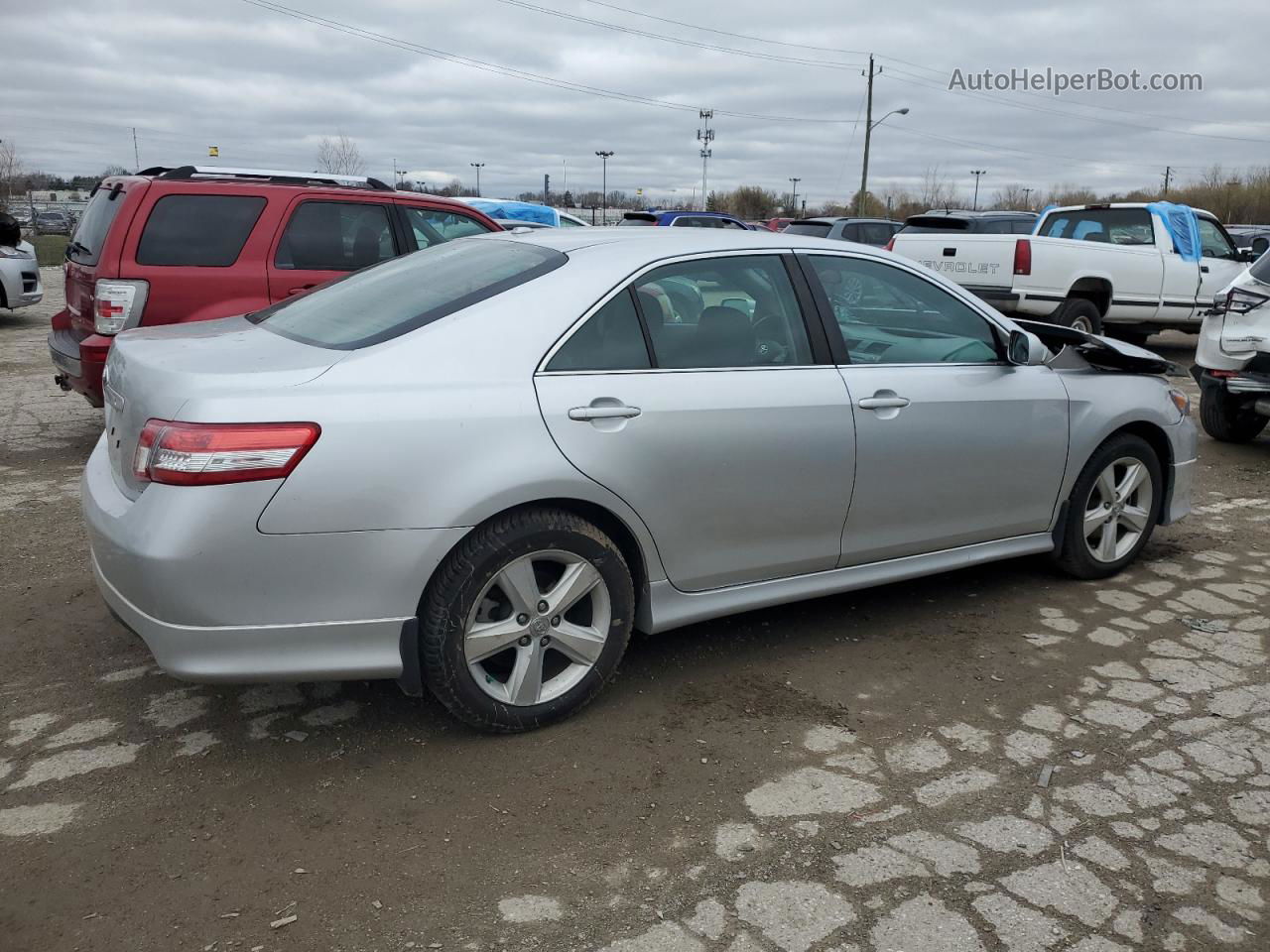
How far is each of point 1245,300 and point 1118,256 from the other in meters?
4.73

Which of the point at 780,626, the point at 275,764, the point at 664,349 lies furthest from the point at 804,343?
the point at 275,764

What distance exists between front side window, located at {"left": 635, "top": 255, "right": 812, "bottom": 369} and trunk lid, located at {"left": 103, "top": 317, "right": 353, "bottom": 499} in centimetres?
110

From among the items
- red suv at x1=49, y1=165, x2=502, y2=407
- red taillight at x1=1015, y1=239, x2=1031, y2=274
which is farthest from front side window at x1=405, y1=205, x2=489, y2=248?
red taillight at x1=1015, y1=239, x2=1031, y2=274

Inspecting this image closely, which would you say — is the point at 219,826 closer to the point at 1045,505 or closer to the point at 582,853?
the point at 582,853

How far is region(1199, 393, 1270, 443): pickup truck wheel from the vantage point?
8242 millimetres

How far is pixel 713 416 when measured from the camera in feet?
11.8

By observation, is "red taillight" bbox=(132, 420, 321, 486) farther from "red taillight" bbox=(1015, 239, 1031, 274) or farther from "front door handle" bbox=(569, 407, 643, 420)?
"red taillight" bbox=(1015, 239, 1031, 274)

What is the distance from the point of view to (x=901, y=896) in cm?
266

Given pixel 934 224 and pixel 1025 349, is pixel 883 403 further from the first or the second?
pixel 934 224

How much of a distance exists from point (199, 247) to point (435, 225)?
180 centimetres

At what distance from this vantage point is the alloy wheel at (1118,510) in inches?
191

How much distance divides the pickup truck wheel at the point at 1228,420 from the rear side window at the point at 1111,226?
4.69 metres

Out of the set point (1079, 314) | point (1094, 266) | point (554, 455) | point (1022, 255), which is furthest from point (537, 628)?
point (1094, 266)

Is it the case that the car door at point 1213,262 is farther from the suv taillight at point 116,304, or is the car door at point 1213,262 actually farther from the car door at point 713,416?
the suv taillight at point 116,304
